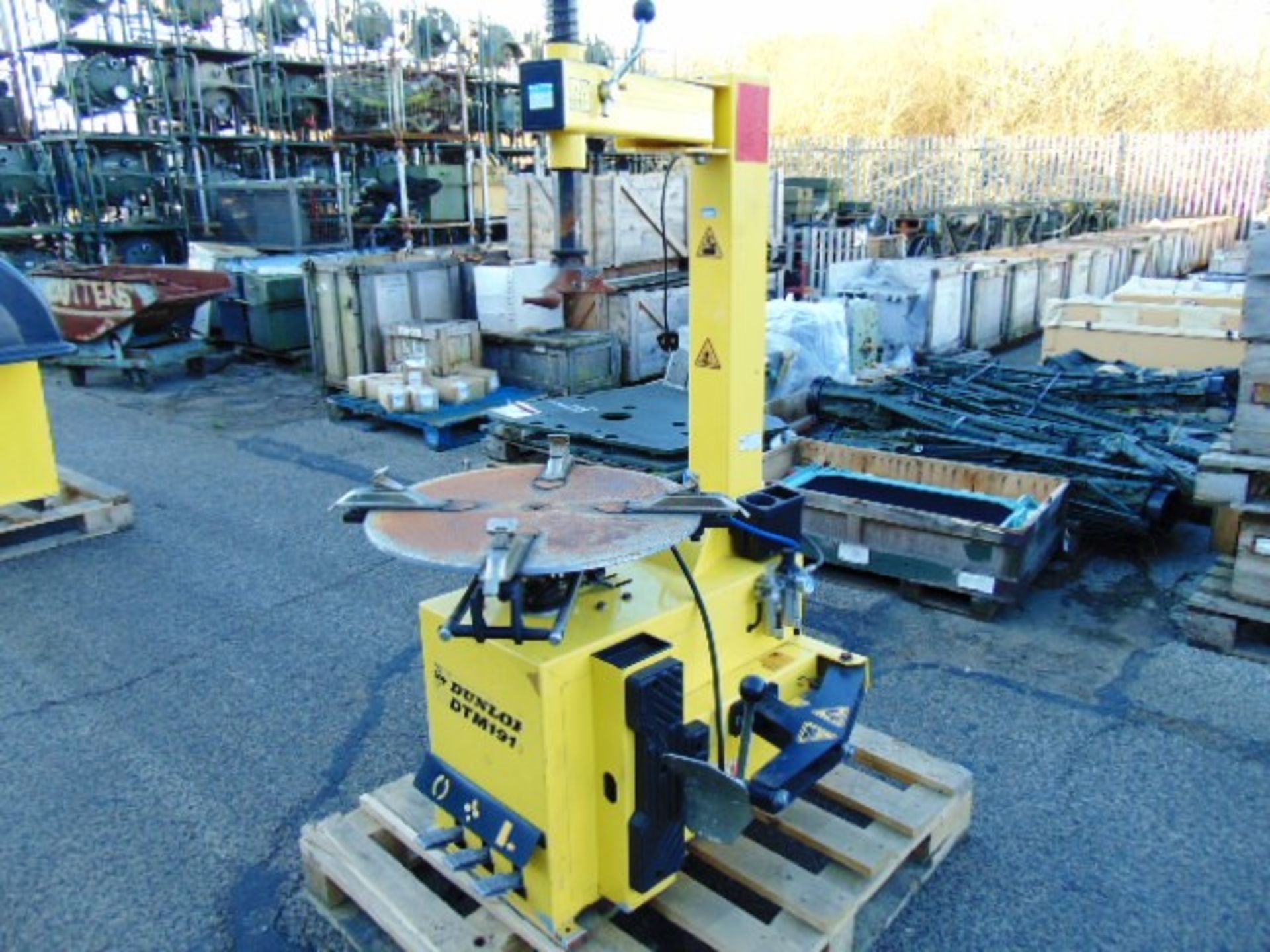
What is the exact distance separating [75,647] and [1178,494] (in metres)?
5.78

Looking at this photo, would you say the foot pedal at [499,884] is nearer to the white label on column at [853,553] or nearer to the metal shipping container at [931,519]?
the metal shipping container at [931,519]

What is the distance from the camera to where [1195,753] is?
3.56 metres

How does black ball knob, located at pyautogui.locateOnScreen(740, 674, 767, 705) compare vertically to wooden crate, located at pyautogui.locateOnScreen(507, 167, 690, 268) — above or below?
below

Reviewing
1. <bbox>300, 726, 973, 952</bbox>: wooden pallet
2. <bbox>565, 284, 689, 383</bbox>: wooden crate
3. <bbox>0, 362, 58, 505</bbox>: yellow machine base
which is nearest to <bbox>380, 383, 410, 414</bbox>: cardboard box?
<bbox>565, 284, 689, 383</bbox>: wooden crate

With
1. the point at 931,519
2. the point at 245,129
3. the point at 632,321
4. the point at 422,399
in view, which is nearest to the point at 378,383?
the point at 422,399

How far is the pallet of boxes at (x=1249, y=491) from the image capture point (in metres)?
3.96

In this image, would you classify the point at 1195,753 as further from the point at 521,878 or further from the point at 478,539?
the point at 478,539

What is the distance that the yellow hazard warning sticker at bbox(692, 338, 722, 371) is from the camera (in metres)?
2.98

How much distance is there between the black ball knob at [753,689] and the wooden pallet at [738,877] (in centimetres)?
54

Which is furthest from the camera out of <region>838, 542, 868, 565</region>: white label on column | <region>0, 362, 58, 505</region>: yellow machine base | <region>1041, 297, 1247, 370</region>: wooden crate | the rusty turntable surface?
<region>1041, 297, 1247, 370</region>: wooden crate

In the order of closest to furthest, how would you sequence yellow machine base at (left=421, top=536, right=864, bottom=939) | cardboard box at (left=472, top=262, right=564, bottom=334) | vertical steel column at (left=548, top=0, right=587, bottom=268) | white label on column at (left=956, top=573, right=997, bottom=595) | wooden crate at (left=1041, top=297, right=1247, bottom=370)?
yellow machine base at (left=421, top=536, right=864, bottom=939) < vertical steel column at (left=548, top=0, right=587, bottom=268) < white label on column at (left=956, top=573, right=997, bottom=595) < wooden crate at (left=1041, top=297, right=1247, bottom=370) < cardboard box at (left=472, top=262, right=564, bottom=334)

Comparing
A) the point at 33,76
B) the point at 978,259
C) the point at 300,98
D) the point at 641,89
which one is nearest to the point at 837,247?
the point at 978,259

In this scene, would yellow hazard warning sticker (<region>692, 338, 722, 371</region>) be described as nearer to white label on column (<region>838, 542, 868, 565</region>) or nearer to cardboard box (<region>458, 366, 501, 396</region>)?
white label on column (<region>838, 542, 868, 565</region>)

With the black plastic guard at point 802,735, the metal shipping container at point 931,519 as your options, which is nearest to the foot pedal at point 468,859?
the black plastic guard at point 802,735
